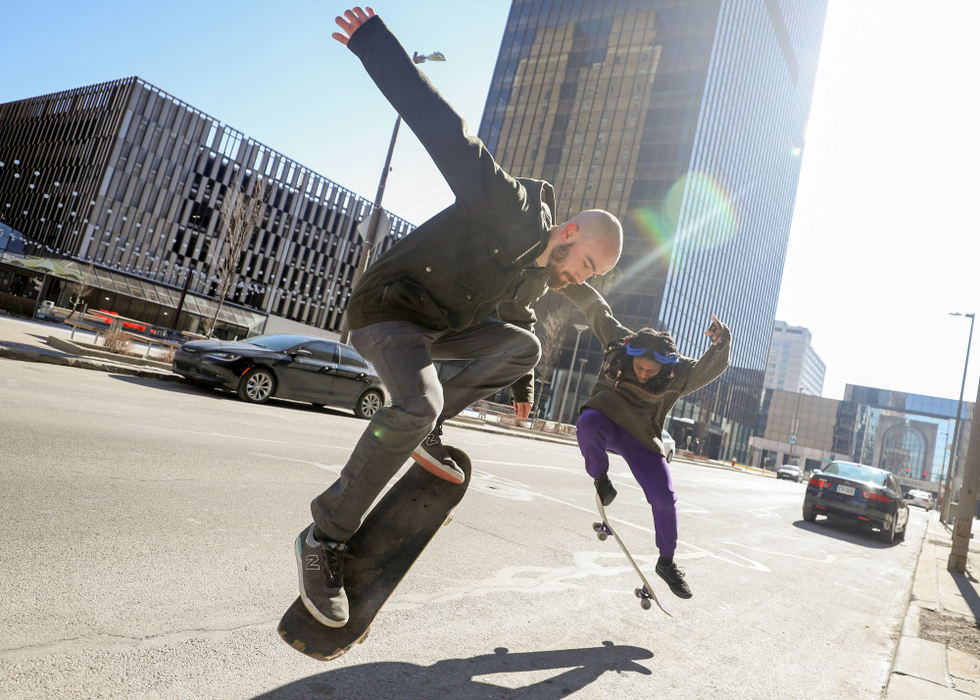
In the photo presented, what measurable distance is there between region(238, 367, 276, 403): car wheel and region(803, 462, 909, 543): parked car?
11.4 metres

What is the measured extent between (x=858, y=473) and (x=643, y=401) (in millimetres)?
11128

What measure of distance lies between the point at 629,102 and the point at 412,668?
5863cm

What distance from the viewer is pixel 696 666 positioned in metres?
2.91

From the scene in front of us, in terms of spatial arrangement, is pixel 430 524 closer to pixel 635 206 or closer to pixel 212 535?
pixel 212 535

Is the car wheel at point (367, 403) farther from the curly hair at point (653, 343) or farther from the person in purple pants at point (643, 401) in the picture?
the curly hair at point (653, 343)

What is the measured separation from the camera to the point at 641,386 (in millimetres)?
3730

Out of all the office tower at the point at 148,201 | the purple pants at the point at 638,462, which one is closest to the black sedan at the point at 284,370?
the purple pants at the point at 638,462

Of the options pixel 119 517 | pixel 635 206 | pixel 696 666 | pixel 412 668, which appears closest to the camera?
pixel 412 668

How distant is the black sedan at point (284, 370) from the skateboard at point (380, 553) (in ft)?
28.4

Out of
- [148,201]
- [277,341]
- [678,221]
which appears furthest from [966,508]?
[148,201]

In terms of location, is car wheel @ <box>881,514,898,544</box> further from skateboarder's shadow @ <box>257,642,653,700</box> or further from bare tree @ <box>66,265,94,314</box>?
bare tree @ <box>66,265,94,314</box>

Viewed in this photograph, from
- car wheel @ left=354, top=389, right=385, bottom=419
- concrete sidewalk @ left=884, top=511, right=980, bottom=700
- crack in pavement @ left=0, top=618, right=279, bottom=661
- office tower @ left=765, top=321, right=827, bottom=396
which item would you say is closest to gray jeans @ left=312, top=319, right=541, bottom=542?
crack in pavement @ left=0, top=618, right=279, bottom=661

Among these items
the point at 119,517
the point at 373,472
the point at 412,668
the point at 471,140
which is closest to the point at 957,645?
the point at 412,668

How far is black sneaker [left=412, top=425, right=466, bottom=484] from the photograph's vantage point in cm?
230
